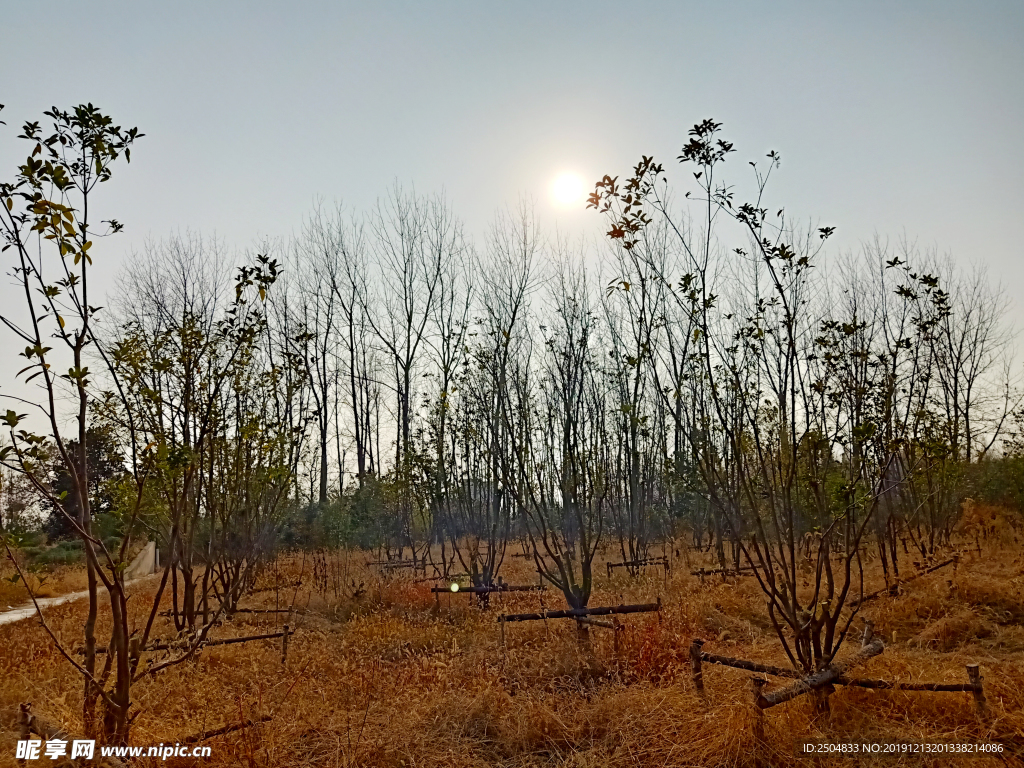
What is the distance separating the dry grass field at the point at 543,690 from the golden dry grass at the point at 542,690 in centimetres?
2

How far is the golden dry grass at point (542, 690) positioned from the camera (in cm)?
405

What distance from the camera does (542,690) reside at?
5.48 meters

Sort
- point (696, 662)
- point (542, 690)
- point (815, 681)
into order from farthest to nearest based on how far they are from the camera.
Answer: point (542, 690) < point (696, 662) < point (815, 681)

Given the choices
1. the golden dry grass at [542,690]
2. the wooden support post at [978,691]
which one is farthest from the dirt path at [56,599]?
the wooden support post at [978,691]

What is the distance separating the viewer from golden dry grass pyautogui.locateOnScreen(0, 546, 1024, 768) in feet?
13.3

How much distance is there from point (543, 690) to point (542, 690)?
58mm

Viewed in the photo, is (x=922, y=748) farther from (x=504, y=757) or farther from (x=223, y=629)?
(x=223, y=629)

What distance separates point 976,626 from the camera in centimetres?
699

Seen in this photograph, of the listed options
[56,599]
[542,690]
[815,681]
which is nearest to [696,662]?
[815,681]

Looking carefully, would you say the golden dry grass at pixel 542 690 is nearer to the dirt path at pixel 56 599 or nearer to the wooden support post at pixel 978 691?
the wooden support post at pixel 978 691

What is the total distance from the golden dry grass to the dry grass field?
0.7 inches

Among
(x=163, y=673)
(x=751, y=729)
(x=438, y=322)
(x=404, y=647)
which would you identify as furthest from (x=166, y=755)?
(x=438, y=322)
